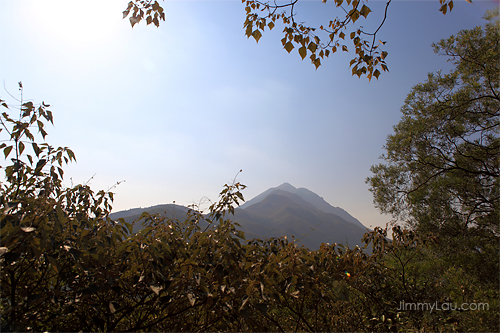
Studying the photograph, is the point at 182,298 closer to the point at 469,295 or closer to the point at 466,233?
the point at 469,295

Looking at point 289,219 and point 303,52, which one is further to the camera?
point 289,219

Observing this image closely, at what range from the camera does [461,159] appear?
24.6 feet

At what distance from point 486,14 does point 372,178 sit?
21.8 feet

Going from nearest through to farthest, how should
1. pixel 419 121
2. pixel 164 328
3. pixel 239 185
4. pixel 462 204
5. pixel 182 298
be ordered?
1. pixel 182 298
2. pixel 164 328
3. pixel 239 185
4. pixel 462 204
5. pixel 419 121

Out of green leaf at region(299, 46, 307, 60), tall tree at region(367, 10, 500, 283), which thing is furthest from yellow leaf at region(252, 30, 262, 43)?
tall tree at region(367, 10, 500, 283)

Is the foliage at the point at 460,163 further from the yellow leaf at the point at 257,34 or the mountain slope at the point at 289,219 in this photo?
the mountain slope at the point at 289,219

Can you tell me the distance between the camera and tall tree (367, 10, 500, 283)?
6.69 meters

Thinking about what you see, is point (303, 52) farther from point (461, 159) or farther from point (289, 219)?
point (289, 219)

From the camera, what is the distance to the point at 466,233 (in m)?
6.77

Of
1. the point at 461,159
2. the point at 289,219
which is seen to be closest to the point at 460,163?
the point at 461,159

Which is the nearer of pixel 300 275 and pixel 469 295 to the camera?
pixel 300 275

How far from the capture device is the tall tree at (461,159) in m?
6.69

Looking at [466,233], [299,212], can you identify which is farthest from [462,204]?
[299,212]

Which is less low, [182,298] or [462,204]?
[462,204]
